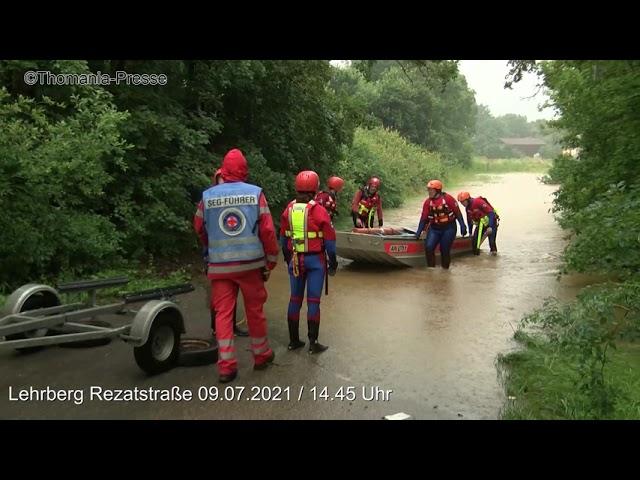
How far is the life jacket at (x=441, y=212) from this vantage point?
38.2 feet

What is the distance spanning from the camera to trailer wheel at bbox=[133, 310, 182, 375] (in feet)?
17.7

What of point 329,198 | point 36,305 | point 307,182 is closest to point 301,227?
point 307,182

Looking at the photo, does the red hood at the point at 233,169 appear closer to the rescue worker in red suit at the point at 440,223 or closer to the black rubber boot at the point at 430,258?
the rescue worker in red suit at the point at 440,223

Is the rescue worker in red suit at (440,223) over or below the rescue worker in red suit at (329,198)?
below

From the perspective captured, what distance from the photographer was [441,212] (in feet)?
38.1

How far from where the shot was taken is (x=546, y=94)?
14.8 metres

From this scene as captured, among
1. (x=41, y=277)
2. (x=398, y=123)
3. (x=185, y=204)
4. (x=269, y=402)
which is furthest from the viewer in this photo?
(x=398, y=123)

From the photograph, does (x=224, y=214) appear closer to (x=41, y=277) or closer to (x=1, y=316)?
(x=1, y=316)

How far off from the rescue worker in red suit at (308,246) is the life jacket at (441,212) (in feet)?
18.5

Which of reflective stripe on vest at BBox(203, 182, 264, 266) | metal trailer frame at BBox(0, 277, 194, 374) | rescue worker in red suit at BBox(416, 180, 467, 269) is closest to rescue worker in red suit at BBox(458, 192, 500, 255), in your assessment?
rescue worker in red suit at BBox(416, 180, 467, 269)

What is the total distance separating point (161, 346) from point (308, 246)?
1753mm

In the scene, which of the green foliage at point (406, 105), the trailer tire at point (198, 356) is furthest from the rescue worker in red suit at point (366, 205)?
the green foliage at point (406, 105)

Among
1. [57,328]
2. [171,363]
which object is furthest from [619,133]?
[57,328]

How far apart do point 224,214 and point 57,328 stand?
193 cm
